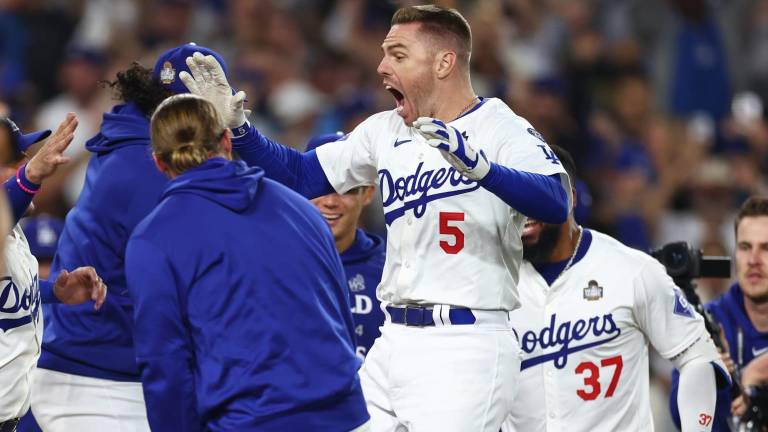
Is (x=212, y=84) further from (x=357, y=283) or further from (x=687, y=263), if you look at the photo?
(x=687, y=263)

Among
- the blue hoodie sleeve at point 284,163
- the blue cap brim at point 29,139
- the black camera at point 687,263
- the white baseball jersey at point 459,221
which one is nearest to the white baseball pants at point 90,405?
Result: the blue cap brim at point 29,139

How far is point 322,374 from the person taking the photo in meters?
3.69

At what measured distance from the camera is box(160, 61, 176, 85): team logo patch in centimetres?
492

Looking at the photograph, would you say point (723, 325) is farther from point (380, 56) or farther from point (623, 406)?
point (380, 56)

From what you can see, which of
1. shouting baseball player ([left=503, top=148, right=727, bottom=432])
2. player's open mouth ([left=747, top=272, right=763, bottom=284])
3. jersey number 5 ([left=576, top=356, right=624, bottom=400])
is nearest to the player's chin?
shouting baseball player ([left=503, top=148, right=727, bottom=432])

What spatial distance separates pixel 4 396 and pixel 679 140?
793cm

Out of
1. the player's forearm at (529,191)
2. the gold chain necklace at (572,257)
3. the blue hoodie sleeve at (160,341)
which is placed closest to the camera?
the blue hoodie sleeve at (160,341)

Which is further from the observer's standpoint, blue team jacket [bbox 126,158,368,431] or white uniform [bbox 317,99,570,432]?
white uniform [bbox 317,99,570,432]

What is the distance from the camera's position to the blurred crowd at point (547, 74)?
396 inches

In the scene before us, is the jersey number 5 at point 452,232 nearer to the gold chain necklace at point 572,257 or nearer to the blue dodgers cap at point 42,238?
the gold chain necklace at point 572,257

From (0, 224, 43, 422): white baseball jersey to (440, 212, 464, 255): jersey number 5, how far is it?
146cm

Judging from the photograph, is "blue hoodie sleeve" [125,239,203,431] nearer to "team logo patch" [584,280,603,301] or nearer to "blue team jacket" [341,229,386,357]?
"team logo patch" [584,280,603,301]

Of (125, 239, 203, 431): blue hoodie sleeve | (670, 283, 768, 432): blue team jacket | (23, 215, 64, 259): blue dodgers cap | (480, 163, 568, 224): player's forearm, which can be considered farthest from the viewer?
(23, 215, 64, 259): blue dodgers cap

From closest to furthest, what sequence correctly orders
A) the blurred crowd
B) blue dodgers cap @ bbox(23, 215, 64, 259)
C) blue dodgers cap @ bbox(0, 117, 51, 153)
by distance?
blue dodgers cap @ bbox(0, 117, 51, 153) → blue dodgers cap @ bbox(23, 215, 64, 259) → the blurred crowd
